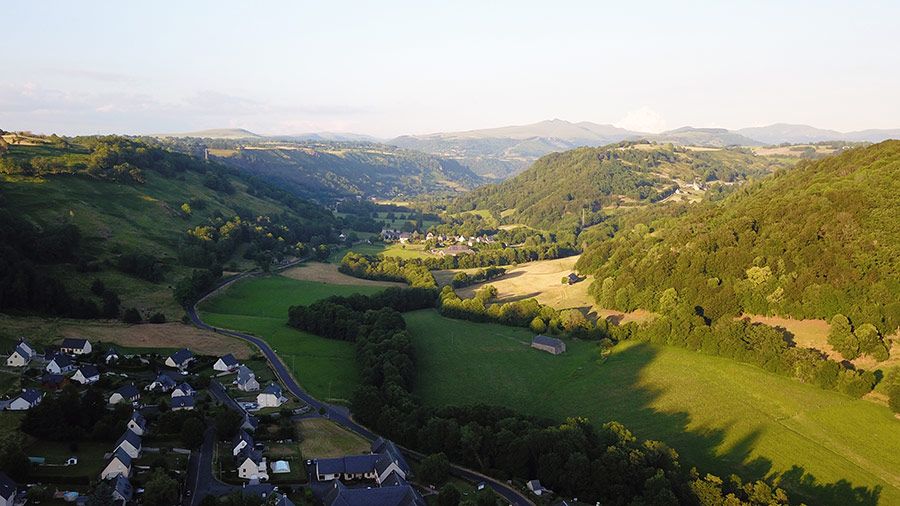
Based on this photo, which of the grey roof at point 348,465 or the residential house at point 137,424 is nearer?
the grey roof at point 348,465

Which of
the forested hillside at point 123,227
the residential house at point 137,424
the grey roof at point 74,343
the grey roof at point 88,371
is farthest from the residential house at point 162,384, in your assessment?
the forested hillside at point 123,227

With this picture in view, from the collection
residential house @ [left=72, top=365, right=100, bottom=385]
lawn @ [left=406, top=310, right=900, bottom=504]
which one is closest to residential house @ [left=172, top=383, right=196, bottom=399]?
residential house @ [left=72, top=365, right=100, bottom=385]

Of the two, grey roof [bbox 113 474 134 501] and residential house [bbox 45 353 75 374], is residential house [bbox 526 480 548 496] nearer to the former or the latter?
grey roof [bbox 113 474 134 501]

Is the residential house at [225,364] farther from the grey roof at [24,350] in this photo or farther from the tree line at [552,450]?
the grey roof at [24,350]

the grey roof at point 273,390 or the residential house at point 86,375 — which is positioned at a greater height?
the residential house at point 86,375

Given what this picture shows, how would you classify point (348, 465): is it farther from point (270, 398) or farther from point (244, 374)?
point (244, 374)

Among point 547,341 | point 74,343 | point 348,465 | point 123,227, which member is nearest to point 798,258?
point 547,341
